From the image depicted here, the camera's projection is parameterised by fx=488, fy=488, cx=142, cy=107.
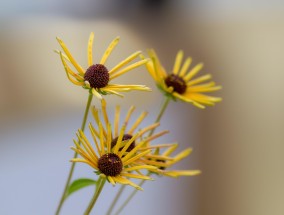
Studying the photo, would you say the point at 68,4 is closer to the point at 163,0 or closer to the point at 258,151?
the point at 163,0

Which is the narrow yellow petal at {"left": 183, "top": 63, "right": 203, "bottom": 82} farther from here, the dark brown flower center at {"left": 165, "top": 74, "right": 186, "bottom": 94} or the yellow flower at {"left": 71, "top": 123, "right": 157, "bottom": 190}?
the yellow flower at {"left": 71, "top": 123, "right": 157, "bottom": 190}

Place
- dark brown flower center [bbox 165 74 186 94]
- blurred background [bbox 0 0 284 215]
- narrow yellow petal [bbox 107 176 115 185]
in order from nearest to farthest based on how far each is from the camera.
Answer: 1. narrow yellow petal [bbox 107 176 115 185]
2. dark brown flower center [bbox 165 74 186 94]
3. blurred background [bbox 0 0 284 215]

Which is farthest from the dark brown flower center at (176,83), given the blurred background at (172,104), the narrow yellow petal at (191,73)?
the blurred background at (172,104)

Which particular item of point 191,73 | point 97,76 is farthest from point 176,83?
point 97,76

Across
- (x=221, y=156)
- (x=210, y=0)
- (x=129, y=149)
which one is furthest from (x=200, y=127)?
(x=129, y=149)

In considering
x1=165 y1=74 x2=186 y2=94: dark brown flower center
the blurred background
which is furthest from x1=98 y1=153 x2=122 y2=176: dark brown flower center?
the blurred background

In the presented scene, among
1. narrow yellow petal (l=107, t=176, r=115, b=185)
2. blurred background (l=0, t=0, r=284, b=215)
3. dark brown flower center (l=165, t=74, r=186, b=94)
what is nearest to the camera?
narrow yellow petal (l=107, t=176, r=115, b=185)

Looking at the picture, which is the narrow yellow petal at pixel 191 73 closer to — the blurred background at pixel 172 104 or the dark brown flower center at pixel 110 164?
the dark brown flower center at pixel 110 164
